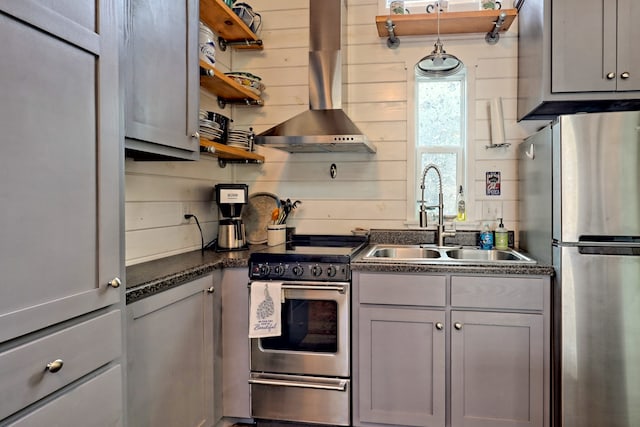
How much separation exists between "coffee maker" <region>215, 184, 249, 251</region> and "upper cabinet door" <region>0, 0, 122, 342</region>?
135 centimetres

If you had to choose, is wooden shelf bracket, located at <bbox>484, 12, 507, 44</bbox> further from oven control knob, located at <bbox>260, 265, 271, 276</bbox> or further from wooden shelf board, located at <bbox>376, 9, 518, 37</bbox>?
oven control knob, located at <bbox>260, 265, 271, 276</bbox>

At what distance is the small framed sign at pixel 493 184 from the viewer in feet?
9.19

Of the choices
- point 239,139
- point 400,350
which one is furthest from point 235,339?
point 239,139

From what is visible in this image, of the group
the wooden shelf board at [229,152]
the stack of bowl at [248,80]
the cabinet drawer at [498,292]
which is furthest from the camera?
the stack of bowl at [248,80]

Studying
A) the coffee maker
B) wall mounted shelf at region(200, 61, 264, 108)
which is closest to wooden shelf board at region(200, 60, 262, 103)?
wall mounted shelf at region(200, 61, 264, 108)

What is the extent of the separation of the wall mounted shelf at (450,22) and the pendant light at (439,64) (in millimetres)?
333

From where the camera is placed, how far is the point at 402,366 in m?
2.18

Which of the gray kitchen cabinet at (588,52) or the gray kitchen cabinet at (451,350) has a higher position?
the gray kitchen cabinet at (588,52)

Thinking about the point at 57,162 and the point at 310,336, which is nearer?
the point at 57,162

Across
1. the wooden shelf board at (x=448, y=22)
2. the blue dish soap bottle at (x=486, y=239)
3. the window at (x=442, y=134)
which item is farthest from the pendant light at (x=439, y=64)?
the blue dish soap bottle at (x=486, y=239)

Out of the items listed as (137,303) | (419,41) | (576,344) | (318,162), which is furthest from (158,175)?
(576,344)

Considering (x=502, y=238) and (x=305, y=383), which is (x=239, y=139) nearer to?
(x=305, y=383)

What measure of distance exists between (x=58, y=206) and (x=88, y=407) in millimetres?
547

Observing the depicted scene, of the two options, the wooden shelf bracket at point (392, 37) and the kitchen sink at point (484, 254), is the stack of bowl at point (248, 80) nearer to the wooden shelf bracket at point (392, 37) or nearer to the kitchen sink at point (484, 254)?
the wooden shelf bracket at point (392, 37)
